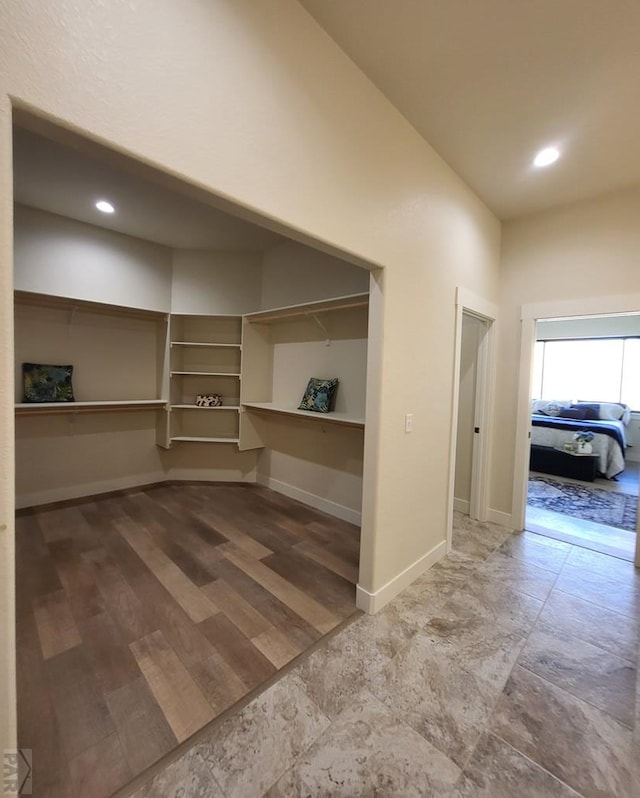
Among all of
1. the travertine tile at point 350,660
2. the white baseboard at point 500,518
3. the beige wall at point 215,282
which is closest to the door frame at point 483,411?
the white baseboard at point 500,518

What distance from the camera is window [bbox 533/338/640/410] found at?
21.1 feet

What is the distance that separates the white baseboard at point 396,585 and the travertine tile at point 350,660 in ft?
0.23

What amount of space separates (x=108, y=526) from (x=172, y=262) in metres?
2.97

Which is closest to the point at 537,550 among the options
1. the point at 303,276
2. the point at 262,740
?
the point at 262,740

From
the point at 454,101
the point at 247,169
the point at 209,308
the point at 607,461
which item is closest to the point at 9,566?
the point at 247,169

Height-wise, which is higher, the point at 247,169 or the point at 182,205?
the point at 182,205

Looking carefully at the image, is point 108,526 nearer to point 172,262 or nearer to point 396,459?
point 396,459

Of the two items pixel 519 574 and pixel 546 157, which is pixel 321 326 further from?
pixel 519 574

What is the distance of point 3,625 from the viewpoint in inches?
34.4

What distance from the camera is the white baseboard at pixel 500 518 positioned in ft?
11.0

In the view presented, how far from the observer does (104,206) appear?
308 cm

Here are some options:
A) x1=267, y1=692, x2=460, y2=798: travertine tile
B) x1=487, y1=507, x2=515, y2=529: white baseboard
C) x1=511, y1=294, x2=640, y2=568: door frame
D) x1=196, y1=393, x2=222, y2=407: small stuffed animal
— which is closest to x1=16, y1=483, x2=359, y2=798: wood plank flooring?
x1=267, y1=692, x2=460, y2=798: travertine tile

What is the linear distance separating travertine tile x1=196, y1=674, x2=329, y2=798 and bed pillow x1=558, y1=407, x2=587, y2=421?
264 inches

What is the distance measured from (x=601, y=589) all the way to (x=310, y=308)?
10.4ft
